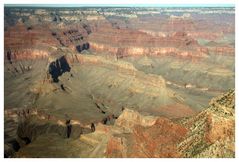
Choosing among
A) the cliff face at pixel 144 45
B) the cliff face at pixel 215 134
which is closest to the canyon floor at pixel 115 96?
the cliff face at pixel 215 134

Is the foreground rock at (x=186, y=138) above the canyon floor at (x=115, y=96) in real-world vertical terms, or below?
above

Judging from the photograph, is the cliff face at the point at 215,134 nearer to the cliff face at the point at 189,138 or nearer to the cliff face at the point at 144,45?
the cliff face at the point at 189,138

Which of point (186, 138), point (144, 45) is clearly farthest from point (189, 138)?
point (144, 45)

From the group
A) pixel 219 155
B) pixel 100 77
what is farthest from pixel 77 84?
pixel 219 155

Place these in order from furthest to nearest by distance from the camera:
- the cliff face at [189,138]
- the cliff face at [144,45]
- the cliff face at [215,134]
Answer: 1. the cliff face at [144,45]
2. the cliff face at [189,138]
3. the cliff face at [215,134]

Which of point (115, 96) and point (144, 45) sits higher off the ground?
point (144, 45)

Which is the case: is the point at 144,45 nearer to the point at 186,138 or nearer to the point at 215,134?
the point at 186,138

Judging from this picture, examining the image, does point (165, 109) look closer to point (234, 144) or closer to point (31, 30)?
point (234, 144)

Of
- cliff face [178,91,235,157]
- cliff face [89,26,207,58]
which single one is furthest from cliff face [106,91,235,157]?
cliff face [89,26,207,58]

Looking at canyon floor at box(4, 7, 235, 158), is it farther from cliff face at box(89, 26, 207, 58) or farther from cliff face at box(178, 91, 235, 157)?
cliff face at box(89, 26, 207, 58)
